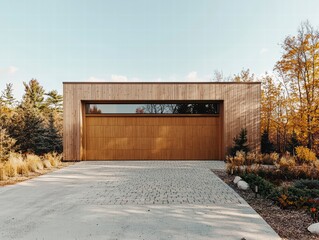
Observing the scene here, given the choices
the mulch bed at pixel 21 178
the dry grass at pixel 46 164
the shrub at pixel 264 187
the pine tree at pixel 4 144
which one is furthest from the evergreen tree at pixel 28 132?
the shrub at pixel 264 187

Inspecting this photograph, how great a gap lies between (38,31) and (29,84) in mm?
16803

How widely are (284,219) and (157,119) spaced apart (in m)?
8.28

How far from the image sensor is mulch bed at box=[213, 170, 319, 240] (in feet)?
9.97

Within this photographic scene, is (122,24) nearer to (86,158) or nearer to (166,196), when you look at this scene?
(86,158)

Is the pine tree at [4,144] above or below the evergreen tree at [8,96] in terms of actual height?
below

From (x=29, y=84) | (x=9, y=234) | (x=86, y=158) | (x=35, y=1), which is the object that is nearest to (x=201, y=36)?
(x=35, y=1)

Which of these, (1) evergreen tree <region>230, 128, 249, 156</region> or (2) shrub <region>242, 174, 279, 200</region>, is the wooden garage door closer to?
(1) evergreen tree <region>230, 128, 249, 156</region>

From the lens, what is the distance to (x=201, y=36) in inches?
569

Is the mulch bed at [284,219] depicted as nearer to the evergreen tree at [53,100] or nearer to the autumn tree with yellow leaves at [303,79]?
the autumn tree with yellow leaves at [303,79]

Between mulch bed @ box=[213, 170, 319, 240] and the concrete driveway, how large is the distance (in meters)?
0.16

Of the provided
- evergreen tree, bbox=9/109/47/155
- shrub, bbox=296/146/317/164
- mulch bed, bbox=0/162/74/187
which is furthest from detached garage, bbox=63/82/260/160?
evergreen tree, bbox=9/109/47/155

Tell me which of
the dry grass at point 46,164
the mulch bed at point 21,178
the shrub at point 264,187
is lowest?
the mulch bed at point 21,178

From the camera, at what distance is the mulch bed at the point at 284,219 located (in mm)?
3039

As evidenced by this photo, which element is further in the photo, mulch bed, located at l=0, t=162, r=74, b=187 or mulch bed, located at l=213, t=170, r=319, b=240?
mulch bed, located at l=0, t=162, r=74, b=187
